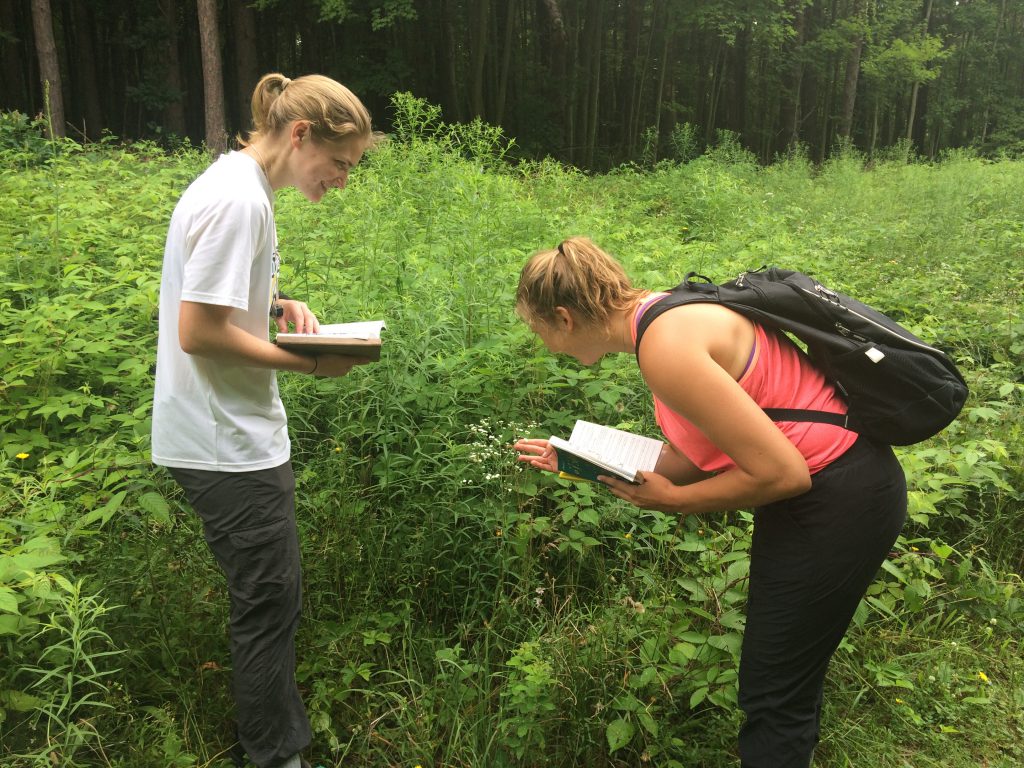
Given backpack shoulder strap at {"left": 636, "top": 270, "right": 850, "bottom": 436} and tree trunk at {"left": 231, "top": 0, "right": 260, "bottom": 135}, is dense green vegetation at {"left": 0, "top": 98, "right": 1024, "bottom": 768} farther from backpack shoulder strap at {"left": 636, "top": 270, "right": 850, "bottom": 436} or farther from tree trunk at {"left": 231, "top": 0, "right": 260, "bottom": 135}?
tree trunk at {"left": 231, "top": 0, "right": 260, "bottom": 135}

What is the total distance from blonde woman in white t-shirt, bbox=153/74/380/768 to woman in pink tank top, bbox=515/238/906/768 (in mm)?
694

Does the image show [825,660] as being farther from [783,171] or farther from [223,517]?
[783,171]

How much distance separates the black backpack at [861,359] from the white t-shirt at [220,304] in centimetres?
103

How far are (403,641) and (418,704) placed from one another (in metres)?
0.27

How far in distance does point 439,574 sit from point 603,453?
119 centimetres

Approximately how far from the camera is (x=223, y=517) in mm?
1990

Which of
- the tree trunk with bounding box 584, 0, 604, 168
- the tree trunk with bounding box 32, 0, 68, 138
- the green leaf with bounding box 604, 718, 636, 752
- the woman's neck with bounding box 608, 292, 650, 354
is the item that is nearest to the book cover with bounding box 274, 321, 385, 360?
the woman's neck with bounding box 608, 292, 650, 354

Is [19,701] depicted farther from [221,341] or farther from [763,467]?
[763,467]

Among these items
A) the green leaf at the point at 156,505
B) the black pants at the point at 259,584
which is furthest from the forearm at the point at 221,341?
the green leaf at the point at 156,505

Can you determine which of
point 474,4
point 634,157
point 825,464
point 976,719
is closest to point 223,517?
point 825,464

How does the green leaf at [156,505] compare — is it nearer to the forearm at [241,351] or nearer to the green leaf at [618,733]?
the forearm at [241,351]

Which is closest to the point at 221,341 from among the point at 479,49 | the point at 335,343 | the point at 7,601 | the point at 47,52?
the point at 335,343

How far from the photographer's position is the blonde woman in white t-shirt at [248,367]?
1.80 meters

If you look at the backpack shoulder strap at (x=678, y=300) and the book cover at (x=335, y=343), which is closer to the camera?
the backpack shoulder strap at (x=678, y=300)
